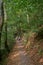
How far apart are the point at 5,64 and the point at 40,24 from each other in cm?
543

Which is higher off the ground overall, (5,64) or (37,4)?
(37,4)

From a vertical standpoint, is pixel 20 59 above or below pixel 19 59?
above

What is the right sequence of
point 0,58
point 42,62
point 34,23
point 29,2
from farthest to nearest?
point 34,23
point 0,58
point 29,2
point 42,62

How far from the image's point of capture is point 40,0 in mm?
16281

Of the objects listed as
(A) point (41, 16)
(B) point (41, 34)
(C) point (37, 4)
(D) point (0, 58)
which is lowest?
(D) point (0, 58)

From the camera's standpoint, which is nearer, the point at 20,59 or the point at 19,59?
the point at 20,59

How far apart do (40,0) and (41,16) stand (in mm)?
2378

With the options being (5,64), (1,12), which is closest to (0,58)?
(5,64)

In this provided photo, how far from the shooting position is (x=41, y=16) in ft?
60.3

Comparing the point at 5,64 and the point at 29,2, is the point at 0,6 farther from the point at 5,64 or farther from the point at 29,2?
the point at 5,64

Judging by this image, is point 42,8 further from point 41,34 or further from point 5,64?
point 5,64

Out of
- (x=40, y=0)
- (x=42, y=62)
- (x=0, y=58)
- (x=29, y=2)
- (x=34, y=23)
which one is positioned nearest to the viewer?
(x=42, y=62)

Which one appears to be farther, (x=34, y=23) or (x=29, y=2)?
(x=34, y=23)

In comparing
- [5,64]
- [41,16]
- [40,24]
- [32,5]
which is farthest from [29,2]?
[5,64]
